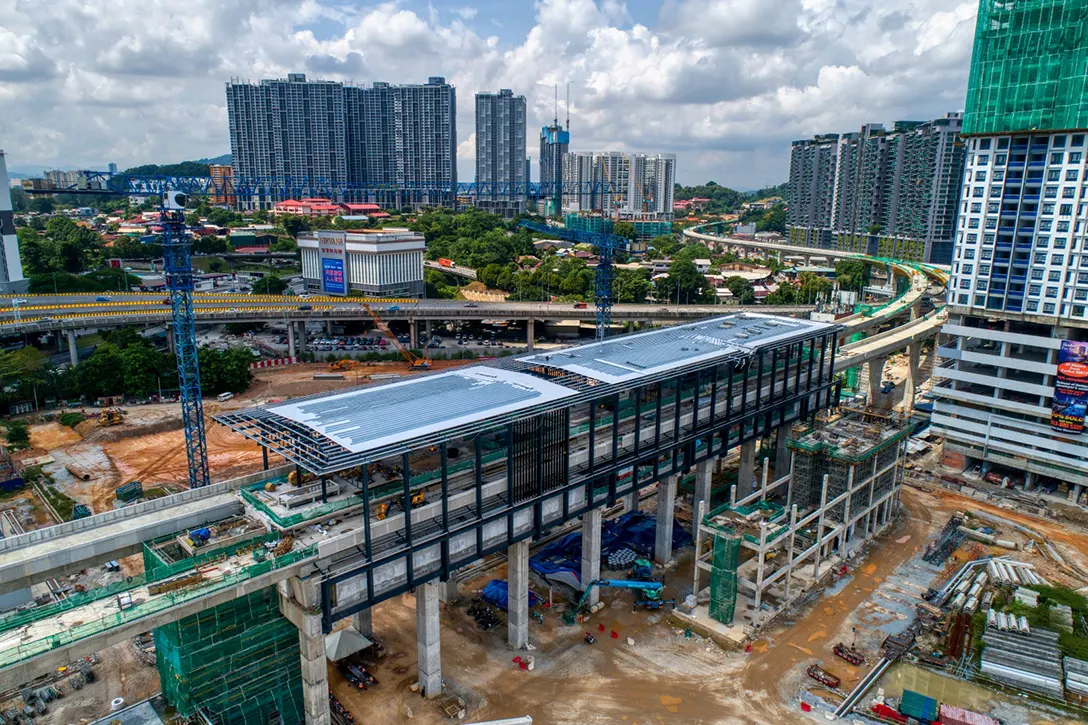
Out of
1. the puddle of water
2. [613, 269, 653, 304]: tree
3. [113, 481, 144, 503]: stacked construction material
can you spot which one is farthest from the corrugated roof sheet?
[613, 269, 653, 304]: tree

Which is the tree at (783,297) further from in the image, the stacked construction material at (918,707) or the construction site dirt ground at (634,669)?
the stacked construction material at (918,707)

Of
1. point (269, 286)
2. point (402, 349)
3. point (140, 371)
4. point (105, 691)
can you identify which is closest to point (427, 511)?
point (105, 691)

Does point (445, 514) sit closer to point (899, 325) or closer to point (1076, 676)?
point (1076, 676)

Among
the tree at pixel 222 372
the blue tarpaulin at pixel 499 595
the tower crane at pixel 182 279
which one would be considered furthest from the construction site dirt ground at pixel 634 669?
the tree at pixel 222 372

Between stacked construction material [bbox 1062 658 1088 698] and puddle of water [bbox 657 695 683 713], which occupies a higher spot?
stacked construction material [bbox 1062 658 1088 698]

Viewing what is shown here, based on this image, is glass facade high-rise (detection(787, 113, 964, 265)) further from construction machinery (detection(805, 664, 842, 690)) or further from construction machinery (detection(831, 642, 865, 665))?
construction machinery (detection(805, 664, 842, 690))
